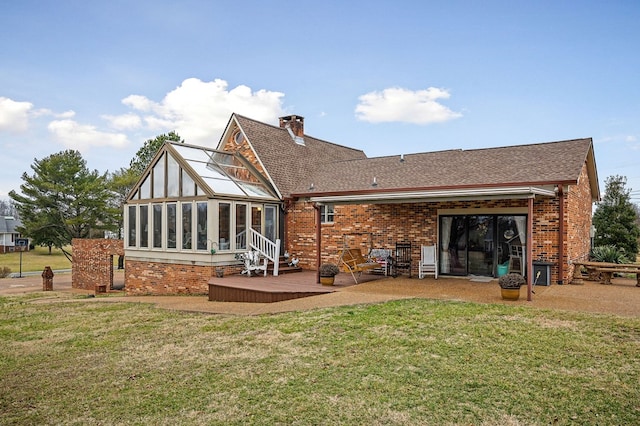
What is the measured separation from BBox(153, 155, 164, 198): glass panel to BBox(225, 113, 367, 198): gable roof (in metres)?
3.07

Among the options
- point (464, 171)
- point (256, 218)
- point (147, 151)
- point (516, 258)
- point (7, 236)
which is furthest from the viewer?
point (7, 236)

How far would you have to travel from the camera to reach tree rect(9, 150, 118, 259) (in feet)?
127

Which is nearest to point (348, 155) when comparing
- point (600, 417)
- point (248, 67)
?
point (248, 67)

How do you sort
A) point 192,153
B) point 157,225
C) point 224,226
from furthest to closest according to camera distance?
point 157,225 → point 192,153 → point 224,226

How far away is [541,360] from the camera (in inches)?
232

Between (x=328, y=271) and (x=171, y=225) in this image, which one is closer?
(x=328, y=271)

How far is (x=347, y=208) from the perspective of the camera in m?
15.9

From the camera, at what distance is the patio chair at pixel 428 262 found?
13.7 meters

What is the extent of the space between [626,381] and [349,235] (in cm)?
1097

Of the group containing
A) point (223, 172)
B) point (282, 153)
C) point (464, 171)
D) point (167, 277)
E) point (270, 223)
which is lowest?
point (167, 277)

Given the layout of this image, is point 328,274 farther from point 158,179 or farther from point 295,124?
point 295,124

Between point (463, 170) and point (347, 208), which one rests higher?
point (463, 170)

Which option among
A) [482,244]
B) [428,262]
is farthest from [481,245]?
[428,262]

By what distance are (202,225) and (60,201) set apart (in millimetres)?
31750
